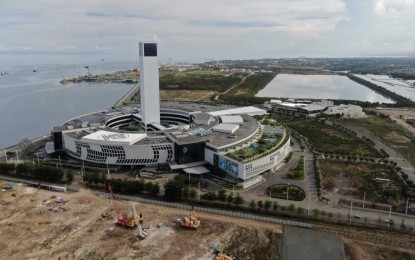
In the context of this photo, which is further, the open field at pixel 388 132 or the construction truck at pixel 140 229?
the open field at pixel 388 132

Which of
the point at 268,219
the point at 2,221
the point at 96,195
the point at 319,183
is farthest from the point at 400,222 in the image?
the point at 2,221

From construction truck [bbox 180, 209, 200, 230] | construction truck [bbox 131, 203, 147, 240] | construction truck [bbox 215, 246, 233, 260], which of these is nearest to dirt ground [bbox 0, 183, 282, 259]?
construction truck [bbox 131, 203, 147, 240]

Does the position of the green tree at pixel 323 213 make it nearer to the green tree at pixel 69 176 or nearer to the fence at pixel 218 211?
the fence at pixel 218 211

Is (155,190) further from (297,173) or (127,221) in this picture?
(297,173)

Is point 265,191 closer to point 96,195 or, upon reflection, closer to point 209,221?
point 209,221

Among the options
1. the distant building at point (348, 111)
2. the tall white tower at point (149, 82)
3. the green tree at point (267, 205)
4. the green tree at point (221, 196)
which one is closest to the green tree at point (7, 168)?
the tall white tower at point (149, 82)

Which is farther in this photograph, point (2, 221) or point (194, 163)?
point (194, 163)
